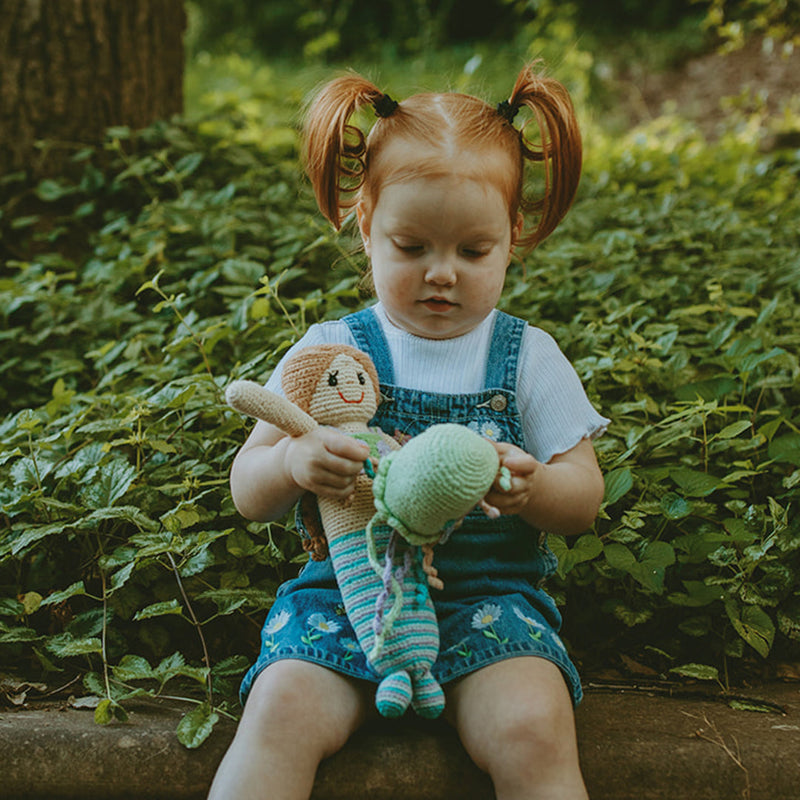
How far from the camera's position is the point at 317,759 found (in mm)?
1223

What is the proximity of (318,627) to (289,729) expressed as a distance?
0.58 ft

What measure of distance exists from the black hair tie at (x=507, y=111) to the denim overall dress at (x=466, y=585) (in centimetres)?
36

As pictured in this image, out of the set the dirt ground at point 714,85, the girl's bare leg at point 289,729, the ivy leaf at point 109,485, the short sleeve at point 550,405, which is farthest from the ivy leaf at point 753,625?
the dirt ground at point 714,85

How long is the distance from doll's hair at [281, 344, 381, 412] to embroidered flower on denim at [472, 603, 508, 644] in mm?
395

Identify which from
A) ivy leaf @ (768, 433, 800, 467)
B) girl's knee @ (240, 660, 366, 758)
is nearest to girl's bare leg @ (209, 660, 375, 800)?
girl's knee @ (240, 660, 366, 758)

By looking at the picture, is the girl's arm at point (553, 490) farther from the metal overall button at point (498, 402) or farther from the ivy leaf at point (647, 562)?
the ivy leaf at point (647, 562)

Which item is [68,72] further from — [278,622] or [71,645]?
[278,622]

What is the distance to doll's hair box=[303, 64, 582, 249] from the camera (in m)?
1.39

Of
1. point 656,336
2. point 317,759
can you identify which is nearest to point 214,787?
point 317,759

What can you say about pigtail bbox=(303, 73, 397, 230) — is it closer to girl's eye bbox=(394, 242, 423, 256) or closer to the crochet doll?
girl's eye bbox=(394, 242, 423, 256)

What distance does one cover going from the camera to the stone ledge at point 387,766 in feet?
4.20

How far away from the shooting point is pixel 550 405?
4.83 feet

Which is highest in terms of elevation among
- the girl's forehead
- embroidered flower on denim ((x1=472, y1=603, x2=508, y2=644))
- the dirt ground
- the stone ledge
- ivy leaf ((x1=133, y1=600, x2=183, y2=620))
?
the dirt ground

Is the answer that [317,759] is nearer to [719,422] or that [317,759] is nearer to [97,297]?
[719,422]
